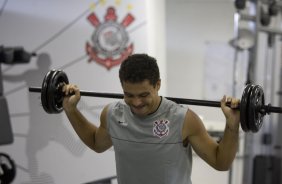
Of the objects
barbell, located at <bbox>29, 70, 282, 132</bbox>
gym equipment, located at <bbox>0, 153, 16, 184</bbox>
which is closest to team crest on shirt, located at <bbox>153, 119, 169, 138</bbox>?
barbell, located at <bbox>29, 70, 282, 132</bbox>

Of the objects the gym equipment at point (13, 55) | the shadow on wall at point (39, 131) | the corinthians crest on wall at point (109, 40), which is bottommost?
the shadow on wall at point (39, 131)

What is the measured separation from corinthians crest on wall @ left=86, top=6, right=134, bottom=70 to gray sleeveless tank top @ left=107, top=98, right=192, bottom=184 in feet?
3.18

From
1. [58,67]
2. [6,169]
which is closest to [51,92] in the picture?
[58,67]

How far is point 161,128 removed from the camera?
53.6 inches

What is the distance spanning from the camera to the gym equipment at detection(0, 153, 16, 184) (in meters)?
2.45

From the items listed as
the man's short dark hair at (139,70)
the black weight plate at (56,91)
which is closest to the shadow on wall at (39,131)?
the black weight plate at (56,91)

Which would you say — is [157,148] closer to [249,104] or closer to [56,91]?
[249,104]

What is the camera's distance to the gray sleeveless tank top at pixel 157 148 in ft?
4.47

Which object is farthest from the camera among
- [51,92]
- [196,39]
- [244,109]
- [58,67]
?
[196,39]

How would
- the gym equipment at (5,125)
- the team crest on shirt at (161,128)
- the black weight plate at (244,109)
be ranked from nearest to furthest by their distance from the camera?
the black weight plate at (244,109) → the team crest on shirt at (161,128) → the gym equipment at (5,125)

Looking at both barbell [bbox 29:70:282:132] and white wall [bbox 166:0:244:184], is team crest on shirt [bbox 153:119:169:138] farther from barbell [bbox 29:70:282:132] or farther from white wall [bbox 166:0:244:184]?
white wall [bbox 166:0:244:184]

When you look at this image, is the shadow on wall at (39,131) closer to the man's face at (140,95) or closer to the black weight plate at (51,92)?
the black weight plate at (51,92)

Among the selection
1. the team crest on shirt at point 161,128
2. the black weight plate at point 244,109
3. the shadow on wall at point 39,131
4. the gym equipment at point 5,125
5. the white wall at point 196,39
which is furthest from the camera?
the white wall at point 196,39

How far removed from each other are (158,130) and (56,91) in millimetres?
573
